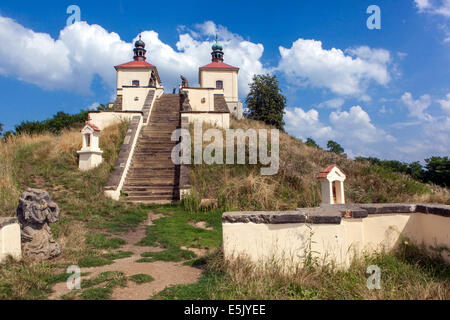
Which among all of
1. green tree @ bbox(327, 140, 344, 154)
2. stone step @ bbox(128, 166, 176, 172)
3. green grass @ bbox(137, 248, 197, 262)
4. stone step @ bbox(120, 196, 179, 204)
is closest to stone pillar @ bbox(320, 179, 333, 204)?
green grass @ bbox(137, 248, 197, 262)

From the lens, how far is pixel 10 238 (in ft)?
13.7

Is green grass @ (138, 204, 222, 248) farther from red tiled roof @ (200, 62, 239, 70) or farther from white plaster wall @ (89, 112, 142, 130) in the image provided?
red tiled roof @ (200, 62, 239, 70)

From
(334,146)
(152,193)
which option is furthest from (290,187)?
(334,146)

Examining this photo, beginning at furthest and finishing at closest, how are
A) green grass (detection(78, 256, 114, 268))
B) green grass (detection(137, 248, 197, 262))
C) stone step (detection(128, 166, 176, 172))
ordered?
1. stone step (detection(128, 166, 176, 172))
2. green grass (detection(137, 248, 197, 262))
3. green grass (detection(78, 256, 114, 268))

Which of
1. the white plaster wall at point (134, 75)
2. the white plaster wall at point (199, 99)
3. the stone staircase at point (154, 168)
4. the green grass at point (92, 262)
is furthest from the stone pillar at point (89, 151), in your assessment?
the white plaster wall at point (134, 75)

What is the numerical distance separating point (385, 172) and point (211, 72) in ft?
82.6

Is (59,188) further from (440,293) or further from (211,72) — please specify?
(211,72)

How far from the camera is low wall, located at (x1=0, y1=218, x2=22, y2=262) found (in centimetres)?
405

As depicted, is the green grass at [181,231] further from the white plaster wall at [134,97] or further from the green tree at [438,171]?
the green tree at [438,171]

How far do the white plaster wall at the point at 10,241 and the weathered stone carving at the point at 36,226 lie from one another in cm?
14

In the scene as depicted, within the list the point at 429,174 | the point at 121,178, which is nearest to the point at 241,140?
the point at 121,178

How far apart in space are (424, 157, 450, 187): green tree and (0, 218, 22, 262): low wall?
28.8 meters

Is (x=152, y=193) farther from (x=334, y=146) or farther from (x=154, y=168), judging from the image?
(x=334, y=146)

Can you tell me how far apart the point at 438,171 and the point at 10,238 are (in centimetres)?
2955
